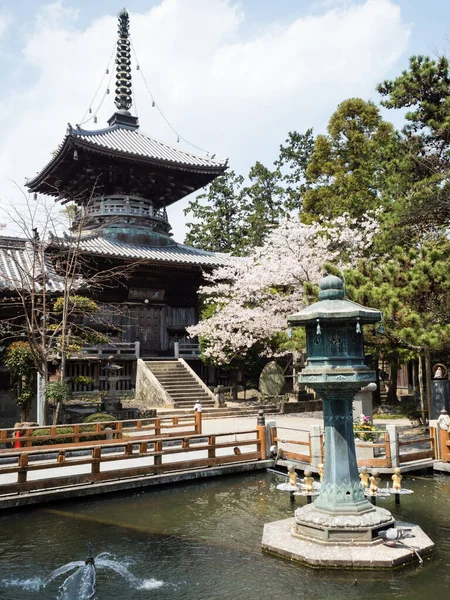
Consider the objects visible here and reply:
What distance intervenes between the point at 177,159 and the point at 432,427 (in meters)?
22.3

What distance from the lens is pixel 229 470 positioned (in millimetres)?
13641

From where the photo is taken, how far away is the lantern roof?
8336 millimetres

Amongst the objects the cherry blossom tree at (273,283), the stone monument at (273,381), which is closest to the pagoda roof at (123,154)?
the cherry blossom tree at (273,283)

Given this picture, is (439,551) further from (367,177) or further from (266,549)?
(367,177)

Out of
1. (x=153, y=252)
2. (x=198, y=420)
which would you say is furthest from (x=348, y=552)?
(x=153, y=252)

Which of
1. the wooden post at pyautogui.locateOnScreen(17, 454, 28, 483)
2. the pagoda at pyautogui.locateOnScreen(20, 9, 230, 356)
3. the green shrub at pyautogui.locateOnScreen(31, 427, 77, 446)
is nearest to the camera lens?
the wooden post at pyautogui.locateOnScreen(17, 454, 28, 483)

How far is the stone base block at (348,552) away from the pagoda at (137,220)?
2006cm

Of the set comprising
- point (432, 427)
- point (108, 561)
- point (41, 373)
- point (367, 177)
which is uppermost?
point (367, 177)

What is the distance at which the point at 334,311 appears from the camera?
8383 millimetres

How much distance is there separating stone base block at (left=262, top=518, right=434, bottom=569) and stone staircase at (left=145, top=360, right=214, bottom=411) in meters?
15.4

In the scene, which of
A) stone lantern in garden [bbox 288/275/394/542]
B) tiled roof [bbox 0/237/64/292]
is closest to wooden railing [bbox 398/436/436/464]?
stone lantern in garden [bbox 288/275/394/542]

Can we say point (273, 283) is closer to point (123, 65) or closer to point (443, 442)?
point (443, 442)

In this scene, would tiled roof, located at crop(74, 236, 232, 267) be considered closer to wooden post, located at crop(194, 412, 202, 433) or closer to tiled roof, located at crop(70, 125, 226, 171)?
tiled roof, located at crop(70, 125, 226, 171)

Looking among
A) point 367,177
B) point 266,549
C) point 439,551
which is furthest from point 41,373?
point 367,177
